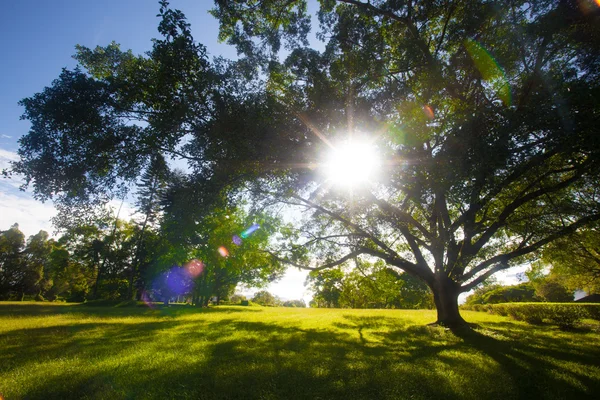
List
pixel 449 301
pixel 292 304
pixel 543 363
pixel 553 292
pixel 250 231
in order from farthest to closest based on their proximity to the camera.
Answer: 1. pixel 292 304
2. pixel 553 292
3. pixel 250 231
4. pixel 449 301
5. pixel 543 363

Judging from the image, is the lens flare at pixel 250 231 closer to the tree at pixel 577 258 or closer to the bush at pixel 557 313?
the tree at pixel 577 258

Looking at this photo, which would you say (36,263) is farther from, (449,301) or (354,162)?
(449,301)

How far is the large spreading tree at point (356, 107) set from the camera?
7.77 m

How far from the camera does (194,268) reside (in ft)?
147

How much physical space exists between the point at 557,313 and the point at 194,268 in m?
46.3

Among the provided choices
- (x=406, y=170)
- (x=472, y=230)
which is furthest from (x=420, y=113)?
(x=472, y=230)

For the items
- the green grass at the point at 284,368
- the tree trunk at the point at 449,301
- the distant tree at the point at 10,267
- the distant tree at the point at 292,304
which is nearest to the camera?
the green grass at the point at 284,368

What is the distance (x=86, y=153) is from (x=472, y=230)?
687 inches

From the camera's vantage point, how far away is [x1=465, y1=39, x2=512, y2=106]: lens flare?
9883 millimetres

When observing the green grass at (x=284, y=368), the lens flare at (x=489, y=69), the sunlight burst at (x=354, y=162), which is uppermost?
the lens flare at (x=489, y=69)

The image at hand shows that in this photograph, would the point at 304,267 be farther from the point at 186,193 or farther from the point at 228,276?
the point at 228,276

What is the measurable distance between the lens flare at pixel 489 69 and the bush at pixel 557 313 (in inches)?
656

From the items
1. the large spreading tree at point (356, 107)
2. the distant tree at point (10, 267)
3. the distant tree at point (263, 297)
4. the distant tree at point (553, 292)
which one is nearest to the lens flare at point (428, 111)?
the large spreading tree at point (356, 107)

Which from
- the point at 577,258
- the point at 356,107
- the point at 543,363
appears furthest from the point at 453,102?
the point at 577,258
